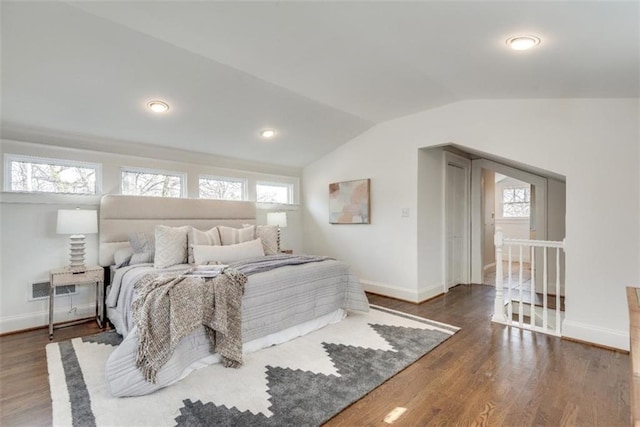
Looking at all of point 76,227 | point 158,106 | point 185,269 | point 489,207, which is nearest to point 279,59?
point 158,106

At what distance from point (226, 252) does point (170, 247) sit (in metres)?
0.58

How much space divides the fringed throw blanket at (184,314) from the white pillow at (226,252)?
666mm

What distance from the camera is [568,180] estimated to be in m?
3.02

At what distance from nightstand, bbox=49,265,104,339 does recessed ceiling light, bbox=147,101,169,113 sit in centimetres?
171

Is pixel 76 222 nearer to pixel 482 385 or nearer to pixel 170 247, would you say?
pixel 170 247

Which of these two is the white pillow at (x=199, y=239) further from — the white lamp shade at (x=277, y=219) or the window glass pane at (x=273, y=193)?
the window glass pane at (x=273, y=193)

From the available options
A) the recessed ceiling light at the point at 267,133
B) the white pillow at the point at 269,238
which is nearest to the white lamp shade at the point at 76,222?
the white pillow at the point at 269,238

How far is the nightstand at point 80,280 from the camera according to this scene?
2.97 meters

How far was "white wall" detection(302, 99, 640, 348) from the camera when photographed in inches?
108

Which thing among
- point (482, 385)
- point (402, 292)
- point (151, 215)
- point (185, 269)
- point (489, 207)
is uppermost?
point (489, 207)

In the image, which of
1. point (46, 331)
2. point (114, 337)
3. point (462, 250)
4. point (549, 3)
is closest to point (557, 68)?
point (549, 3)

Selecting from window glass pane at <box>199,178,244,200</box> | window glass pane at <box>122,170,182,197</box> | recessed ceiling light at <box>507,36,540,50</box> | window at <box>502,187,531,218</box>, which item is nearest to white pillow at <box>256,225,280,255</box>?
window glass pane at <box>199,178,244,200</box>

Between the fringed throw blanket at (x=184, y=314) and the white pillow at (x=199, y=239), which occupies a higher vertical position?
the white pillow at (x=199, y=239)

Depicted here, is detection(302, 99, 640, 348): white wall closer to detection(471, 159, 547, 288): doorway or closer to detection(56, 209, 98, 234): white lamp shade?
detection(471, 159, 547, 288): doorway
